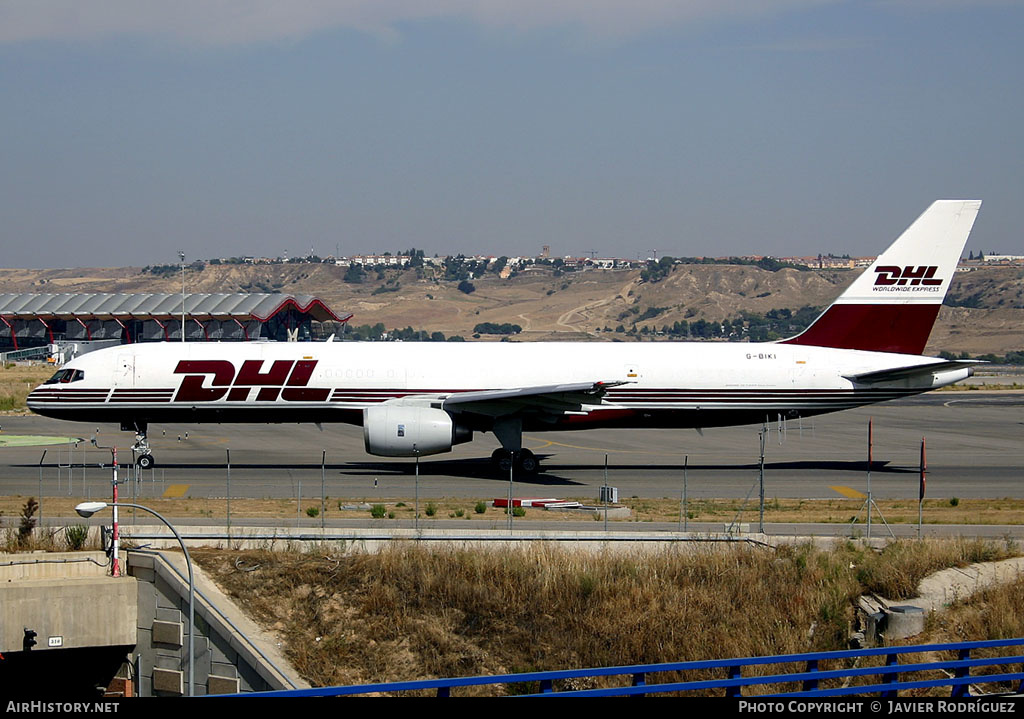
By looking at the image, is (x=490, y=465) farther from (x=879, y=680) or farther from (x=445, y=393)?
(x=879, y=680)

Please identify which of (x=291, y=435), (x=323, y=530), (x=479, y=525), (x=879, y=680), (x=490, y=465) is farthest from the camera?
(x=291, y=435)

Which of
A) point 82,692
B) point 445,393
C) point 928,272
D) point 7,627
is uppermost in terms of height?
point 928,272

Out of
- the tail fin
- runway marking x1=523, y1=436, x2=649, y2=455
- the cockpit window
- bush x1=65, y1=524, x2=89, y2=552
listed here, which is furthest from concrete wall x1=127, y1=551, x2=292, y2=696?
runway marking x1=523, y1=436, x2=649, y2=455

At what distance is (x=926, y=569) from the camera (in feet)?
71.5

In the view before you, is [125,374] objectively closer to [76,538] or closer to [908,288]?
[76,538]

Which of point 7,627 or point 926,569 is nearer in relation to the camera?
point 7,627

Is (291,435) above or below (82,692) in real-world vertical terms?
above

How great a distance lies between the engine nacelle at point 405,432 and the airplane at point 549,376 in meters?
0.18

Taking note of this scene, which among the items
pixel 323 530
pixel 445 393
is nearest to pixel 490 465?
pixel 445 393

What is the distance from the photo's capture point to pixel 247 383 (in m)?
35.8

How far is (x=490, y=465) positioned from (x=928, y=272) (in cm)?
1740

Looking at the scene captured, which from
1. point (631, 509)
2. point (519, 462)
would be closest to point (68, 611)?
point (631, 509)

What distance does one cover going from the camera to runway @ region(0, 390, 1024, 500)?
33.2 m

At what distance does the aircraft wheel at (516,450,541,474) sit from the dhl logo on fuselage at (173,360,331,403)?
703 cm
